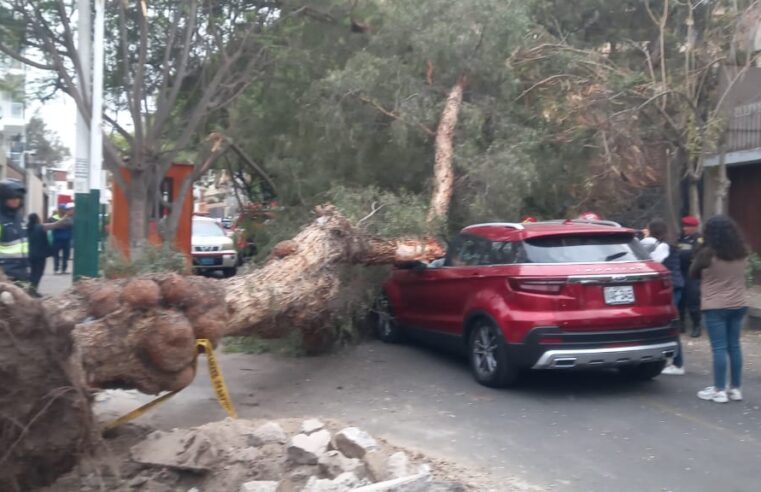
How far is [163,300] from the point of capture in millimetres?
6883

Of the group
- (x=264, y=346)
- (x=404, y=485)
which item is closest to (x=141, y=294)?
(x=404, y=485)

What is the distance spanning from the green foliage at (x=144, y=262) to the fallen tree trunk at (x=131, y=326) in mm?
1343

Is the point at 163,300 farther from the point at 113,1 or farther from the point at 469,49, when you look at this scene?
the point at 113,1

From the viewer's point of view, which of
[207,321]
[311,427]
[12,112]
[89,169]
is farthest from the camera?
[12,112]

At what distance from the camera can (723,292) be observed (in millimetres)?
8305

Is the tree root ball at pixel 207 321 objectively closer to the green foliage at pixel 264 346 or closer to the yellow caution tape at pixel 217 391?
the yellow caution tape at pixel 217 391

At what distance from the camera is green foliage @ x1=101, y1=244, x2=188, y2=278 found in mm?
9730

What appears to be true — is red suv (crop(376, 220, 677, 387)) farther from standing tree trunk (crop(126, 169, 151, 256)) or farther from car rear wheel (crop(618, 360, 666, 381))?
standing tree trunk (crop(126, 169, 151, 256))

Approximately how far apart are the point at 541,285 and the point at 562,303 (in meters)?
0.25

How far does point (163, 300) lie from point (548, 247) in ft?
12.2

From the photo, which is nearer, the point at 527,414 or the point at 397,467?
the point at 397,467

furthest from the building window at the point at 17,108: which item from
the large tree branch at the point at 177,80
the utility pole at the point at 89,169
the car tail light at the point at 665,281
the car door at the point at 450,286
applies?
the car tail light at the point at 665,281

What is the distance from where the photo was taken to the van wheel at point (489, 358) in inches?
338

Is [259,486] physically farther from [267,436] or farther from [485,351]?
[485,351]
